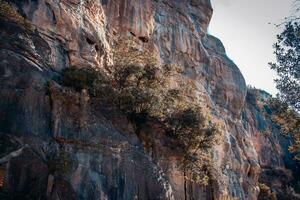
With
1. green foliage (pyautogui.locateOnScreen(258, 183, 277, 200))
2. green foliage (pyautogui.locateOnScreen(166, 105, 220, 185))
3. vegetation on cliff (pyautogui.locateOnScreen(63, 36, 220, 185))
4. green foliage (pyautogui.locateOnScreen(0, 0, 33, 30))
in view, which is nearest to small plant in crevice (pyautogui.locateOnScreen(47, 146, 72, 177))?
vegetation on cliff (pyautogui.locateOnScreen(63, 36, 220, 185))

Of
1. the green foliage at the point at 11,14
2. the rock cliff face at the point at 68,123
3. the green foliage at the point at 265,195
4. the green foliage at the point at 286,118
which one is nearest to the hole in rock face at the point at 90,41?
the rock cliff face at the point at 68,123

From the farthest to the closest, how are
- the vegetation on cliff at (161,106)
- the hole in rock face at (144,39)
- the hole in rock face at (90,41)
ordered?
the hole in rock face at (144,39)
the hole in rock face at (90,41)
the vegetation on cliff at (161,106)

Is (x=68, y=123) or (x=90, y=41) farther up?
(x=90, y=41)

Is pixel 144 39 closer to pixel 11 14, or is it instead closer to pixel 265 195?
pixel 11 14

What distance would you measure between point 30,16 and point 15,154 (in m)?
8.78

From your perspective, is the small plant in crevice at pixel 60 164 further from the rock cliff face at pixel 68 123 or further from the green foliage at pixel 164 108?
the green foliage at pixel 164 108

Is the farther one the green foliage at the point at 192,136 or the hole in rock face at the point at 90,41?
the green foliage at the point at 192,136

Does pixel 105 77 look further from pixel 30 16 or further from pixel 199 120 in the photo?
pixel 199 120

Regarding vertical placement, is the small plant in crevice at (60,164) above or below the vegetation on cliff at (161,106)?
below

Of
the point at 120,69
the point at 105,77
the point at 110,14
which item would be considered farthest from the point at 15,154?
the point at 110,14

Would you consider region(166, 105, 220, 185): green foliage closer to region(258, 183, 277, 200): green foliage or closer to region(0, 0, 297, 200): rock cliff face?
region(0, 0, 297, 200): rock cliff face

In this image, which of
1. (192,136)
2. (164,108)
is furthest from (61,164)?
(192,136)

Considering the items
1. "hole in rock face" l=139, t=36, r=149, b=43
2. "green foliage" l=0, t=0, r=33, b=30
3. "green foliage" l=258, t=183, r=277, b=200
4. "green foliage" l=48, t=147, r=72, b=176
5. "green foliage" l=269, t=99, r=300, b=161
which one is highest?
"hole in rock face" l=139, t=36, r=149, b=43

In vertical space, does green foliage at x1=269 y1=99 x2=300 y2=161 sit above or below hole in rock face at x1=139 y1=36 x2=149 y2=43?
below
